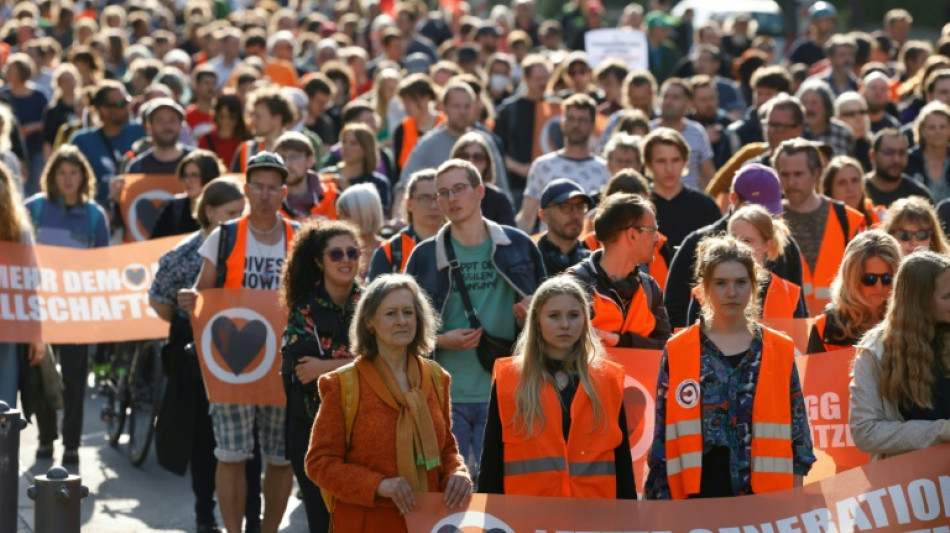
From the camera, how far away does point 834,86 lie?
59.2ft

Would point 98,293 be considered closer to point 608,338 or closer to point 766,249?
point 608,338

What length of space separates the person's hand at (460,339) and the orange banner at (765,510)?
1.66m

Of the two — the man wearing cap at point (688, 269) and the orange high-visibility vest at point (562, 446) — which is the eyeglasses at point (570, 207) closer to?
the man wearing cap at point (688, 269)

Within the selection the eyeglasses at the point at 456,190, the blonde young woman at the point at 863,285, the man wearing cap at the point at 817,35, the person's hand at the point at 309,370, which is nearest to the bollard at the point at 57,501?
the person's hand at the point at 309,370

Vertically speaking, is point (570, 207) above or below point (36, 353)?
above

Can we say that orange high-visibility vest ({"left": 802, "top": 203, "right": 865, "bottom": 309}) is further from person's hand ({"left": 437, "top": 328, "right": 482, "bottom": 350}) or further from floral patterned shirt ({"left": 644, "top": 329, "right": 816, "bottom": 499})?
floral patterned shirt ({"left": 644, "top": 329, "right": 816, "bottom": 499})

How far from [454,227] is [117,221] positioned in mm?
5167

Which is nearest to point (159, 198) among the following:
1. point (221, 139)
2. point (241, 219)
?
point (221, 139)

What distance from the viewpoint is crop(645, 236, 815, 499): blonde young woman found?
7.27 meters

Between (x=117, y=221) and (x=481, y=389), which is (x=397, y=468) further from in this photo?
(x=117, y=221)

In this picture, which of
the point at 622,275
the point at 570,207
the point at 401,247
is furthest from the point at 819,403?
the point at 401,247

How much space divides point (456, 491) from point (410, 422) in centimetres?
32

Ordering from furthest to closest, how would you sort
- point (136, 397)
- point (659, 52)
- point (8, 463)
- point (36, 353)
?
point (659, 52) → point (136, 397) → point (36, 353) → point (8, 463)

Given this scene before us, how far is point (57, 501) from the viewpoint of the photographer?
7.16 meters
